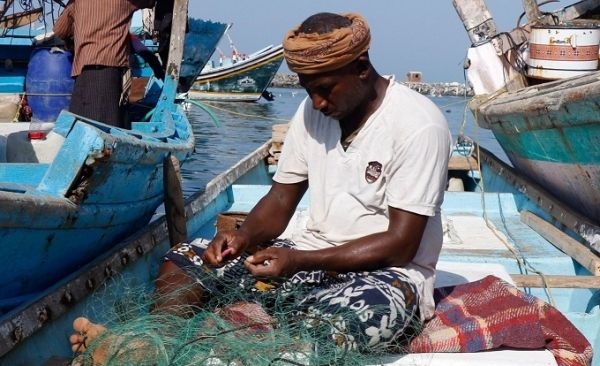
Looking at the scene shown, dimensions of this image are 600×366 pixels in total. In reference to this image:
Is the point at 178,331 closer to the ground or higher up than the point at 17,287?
higher up

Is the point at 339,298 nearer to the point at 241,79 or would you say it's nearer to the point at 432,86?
the point at 241,79

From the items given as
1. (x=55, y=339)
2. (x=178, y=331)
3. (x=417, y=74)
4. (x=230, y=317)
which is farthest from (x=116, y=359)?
(x=417, y=74)

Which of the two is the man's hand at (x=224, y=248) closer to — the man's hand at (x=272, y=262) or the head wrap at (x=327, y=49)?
the man's hand at (x=272, y=262)

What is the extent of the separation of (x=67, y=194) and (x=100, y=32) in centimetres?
186

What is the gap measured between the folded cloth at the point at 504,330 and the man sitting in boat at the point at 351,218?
0.23 ft

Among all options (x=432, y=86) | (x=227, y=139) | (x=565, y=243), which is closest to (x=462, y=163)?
(x=565, y=243)

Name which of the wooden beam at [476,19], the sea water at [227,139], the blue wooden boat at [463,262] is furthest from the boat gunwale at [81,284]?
the sea water at [227,139]

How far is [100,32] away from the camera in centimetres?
509

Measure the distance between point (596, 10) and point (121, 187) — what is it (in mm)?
5946

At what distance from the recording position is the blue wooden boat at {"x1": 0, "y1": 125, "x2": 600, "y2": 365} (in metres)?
3.21

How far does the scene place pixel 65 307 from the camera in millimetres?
3564

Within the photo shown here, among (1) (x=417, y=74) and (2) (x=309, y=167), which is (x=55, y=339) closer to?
(2) (x=309, y=167)

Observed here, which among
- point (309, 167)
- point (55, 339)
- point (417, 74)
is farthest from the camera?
point (417, 74)

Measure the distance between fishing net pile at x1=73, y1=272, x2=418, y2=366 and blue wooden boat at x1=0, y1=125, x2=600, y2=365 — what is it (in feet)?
0.69
